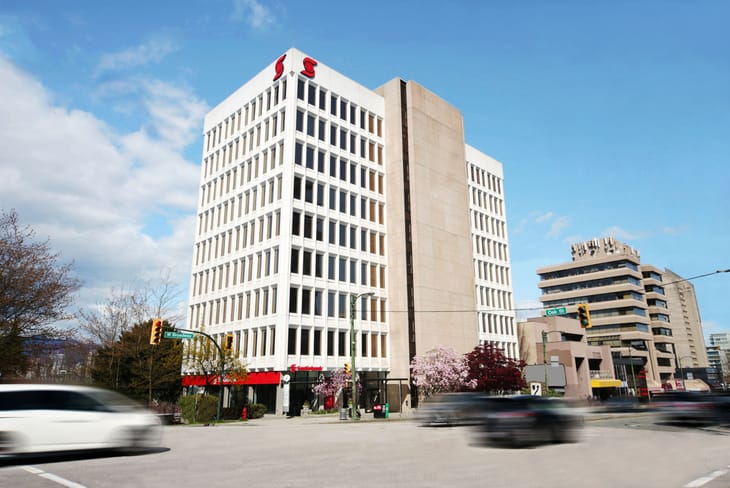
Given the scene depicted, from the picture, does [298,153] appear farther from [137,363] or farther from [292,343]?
[137,363]

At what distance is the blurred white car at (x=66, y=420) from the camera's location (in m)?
11.1

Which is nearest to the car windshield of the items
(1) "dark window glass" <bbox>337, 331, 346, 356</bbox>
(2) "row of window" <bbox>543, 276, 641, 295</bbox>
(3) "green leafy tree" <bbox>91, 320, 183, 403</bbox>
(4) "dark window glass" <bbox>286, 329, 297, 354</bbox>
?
(4) "dark window glass" <bbox>286, 329, 297, 354</bbox>

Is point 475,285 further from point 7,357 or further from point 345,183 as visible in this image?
point 7,357

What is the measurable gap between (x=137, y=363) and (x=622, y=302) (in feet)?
312

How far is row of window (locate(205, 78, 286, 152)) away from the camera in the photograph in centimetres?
5650

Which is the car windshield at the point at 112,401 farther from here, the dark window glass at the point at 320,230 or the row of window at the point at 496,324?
the row of window at the point at 496,324

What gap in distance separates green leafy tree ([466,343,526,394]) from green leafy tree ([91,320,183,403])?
96.5 feet

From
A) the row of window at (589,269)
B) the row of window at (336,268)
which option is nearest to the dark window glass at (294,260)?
the row of window at (336,268)

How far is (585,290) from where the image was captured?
11681cm

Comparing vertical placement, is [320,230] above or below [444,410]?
above

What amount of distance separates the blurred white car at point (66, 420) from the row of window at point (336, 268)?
37573 millimetres

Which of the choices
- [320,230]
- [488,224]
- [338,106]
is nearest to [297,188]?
[320,230]

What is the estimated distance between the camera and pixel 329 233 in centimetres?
5453

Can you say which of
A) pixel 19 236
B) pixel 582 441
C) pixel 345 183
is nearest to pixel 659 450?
pixel 582 441
